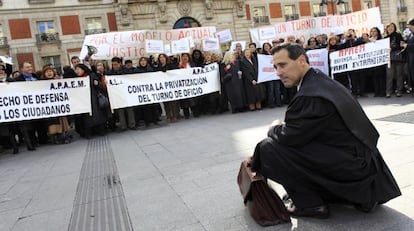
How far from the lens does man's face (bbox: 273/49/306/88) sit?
3068 millimetres

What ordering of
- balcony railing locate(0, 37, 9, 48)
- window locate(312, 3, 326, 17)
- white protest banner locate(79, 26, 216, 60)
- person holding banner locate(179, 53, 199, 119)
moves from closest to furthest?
1. person holding banner locate(179, 53, 199, 119)
2. white protest banner locate(79, 26, 216, 60)
3. balcony railing locate(0, 37, 9, 48)
4. window locate(312, 3, 326, 17)

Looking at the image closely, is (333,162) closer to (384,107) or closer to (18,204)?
(18,204)

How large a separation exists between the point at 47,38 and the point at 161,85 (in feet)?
83.6

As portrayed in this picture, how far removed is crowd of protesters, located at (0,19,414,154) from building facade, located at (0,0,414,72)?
2207 centimetres

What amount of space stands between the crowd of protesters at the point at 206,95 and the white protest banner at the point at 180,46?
0.23 metres

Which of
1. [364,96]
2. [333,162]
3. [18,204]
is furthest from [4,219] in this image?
[364,96]

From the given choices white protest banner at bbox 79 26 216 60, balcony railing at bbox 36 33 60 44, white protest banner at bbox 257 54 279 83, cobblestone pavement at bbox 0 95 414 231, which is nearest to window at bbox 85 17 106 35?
balcony railing at bbox 36 33 60 44

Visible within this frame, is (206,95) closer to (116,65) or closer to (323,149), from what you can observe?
(116,65)

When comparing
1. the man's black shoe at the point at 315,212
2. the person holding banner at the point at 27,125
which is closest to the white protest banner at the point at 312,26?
the person holding banner at the point at 27,125


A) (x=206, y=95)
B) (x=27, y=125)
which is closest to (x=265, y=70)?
(x=206, y=95)

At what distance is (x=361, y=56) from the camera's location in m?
9.89

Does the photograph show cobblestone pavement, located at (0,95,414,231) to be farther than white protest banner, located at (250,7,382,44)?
No

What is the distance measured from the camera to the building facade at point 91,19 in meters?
30.6

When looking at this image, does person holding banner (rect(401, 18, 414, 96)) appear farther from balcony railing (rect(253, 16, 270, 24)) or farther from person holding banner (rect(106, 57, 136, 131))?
balcony railing (rect(253, 16, 270, 24))
